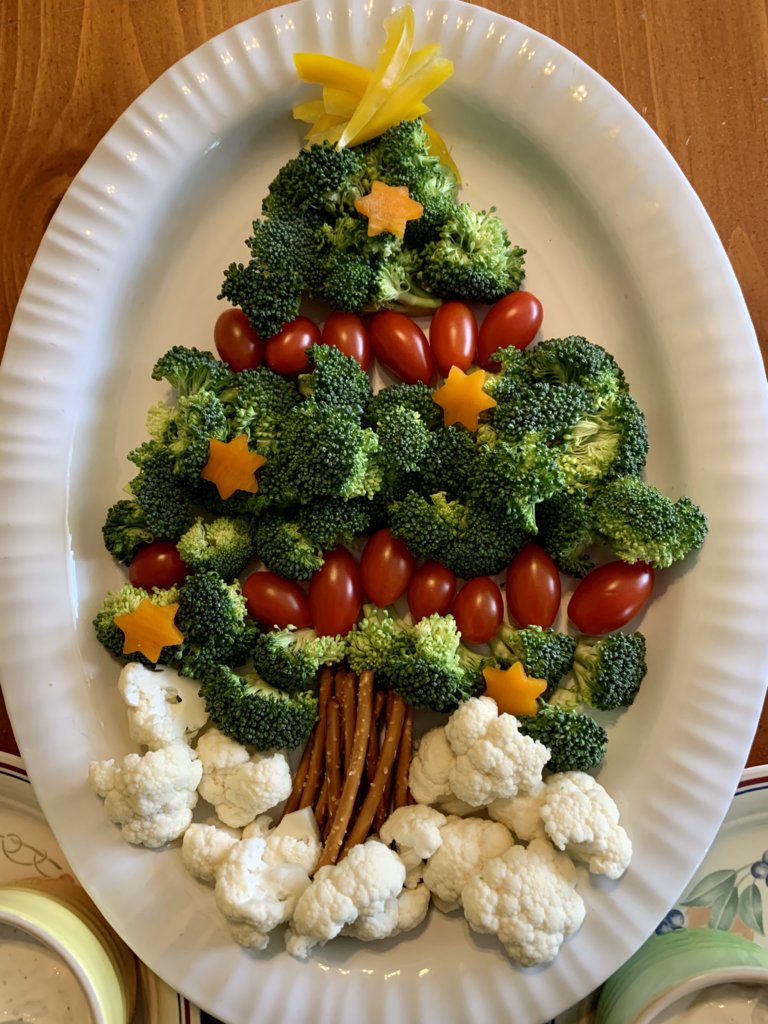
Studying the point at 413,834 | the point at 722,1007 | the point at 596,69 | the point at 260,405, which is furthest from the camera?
the point at 596,69

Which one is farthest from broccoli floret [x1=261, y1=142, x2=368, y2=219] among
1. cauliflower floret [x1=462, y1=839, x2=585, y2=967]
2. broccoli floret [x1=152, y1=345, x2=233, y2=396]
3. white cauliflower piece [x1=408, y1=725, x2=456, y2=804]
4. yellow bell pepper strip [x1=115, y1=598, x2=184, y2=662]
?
cauliflower floret [x1=462, y1=839, x2=585, y2=967]

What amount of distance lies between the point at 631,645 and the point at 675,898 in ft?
1.57

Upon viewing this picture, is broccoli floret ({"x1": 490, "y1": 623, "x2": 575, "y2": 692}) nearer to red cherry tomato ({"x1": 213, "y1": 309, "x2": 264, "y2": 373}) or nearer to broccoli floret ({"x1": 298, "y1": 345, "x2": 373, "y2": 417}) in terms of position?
broccoli floret ({"x1": 298, "y1": 345, "x2": 373, "y2": 417})

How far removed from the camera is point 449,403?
155 centimetres

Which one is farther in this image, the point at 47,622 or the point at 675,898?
the point at 47,622

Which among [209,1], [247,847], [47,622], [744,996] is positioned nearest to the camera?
[744,996]

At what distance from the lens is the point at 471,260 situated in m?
1.59

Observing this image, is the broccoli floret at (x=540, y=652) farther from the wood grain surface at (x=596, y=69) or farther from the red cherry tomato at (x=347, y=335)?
the wood grain surface at (x=596, y=69)

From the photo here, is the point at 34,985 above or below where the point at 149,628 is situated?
below

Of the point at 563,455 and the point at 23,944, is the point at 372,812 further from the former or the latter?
the point at 563,455

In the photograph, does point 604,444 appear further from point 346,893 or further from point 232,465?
point 346,893

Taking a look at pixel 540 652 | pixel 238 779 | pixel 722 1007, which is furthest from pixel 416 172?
pixel 722 1007

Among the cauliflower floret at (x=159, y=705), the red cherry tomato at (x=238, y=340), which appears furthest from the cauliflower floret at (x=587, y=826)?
the red cherry tomato at (x=238, y=340)

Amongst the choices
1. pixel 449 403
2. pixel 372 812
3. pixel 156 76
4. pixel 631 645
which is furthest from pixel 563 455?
pixel 156 76
